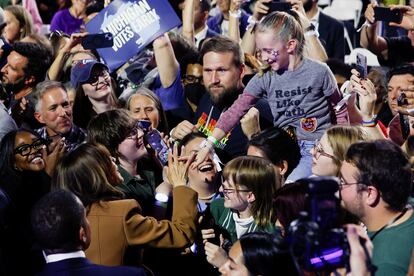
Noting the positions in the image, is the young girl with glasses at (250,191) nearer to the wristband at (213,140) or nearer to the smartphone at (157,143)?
the wristband at (213,140)

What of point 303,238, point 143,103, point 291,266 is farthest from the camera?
point 143,103

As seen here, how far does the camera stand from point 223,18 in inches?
429

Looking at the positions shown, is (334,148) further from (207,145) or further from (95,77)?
(95,77)

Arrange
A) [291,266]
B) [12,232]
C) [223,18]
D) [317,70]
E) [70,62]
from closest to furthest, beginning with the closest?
1. [291,266]
2. [12,232]
3. [317,70]
4. [70,62]
5. [223,18]

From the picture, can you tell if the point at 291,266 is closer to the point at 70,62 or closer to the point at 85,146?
the point at 85,146

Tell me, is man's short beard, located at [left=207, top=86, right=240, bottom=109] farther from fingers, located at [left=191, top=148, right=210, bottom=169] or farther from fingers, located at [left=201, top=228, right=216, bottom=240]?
fingers, located at [left=201, top=228, right=216, bottom=240]

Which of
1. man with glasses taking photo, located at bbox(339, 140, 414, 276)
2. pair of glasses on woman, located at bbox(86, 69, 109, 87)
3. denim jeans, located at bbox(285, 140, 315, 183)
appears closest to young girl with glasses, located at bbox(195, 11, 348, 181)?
denim jeans, located at bbox(285, 140, 315, 183)

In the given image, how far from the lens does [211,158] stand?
256 inches

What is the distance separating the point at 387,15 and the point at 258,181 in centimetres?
255

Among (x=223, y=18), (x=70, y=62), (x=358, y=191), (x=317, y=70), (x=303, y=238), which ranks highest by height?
(x=303, y=238)

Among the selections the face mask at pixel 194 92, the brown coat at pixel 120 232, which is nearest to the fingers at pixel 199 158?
the brown coat at pixel 120 232

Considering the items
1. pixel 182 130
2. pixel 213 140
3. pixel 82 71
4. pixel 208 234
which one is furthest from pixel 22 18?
pixel 208 234

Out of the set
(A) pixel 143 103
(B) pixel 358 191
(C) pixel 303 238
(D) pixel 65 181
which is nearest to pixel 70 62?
(A) pixel 143 103

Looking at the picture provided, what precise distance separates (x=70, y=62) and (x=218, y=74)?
1.63m
